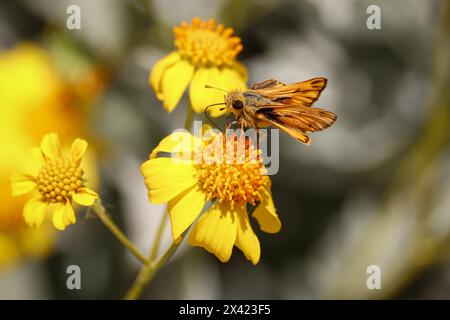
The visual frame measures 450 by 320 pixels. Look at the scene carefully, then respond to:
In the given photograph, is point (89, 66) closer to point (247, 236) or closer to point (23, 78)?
point (23, 78)

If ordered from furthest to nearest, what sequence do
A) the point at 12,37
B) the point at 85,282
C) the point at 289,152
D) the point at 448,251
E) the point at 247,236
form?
the point at 12,37, the point at 289,152, the point at 85,282, the point at 448,251, the point at 247,236

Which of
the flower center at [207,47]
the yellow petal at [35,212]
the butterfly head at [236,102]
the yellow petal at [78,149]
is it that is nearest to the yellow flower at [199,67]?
the flower center at [207,47]

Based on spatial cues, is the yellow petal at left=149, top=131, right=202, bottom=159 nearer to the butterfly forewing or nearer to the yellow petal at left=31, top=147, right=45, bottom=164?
the butterfly forewing

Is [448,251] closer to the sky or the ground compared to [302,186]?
closer to the ground

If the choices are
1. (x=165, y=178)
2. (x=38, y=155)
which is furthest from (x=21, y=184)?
(x=165, y=178)

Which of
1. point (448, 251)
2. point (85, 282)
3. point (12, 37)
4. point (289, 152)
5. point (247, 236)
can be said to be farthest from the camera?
point (12, 37)

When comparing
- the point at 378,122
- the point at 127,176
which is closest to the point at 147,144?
the point at 127,176
